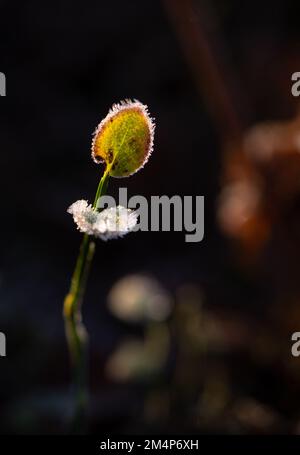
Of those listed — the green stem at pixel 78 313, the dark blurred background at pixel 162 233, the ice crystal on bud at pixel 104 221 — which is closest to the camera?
the ice crystal on bud at pixel 104 221

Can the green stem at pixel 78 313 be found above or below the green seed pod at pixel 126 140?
below

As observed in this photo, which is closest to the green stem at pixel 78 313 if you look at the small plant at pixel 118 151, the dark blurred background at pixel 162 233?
the small plant at pixel 118 151

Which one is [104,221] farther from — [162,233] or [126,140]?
[162,233]

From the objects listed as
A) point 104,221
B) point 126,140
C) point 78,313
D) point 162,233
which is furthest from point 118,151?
point 162,233

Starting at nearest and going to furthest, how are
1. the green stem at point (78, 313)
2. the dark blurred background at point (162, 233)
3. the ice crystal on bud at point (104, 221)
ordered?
the ice crystal on bud at point (104, 221), the green stem at point (78, 313), the dark blurred background at point (162, 233)

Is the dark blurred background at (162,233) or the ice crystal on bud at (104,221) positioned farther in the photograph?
the dark blurred background at (162,233)

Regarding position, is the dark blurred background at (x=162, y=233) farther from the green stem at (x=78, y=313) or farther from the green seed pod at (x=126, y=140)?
the green seed pod at (x=126, y=140)
